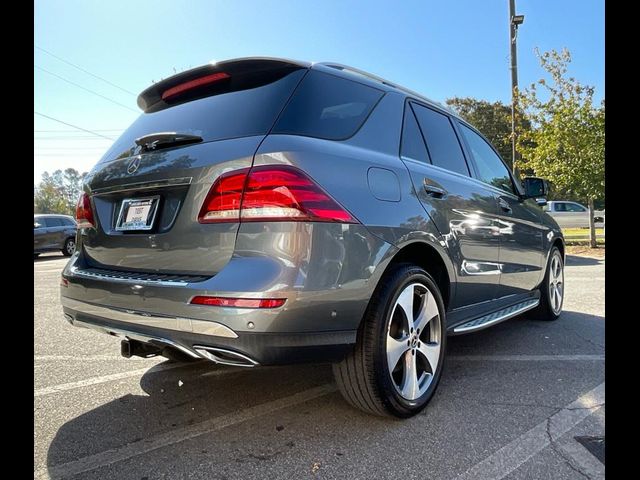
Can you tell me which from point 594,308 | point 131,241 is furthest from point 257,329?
point 594,308

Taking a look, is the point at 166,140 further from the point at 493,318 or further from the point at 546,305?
the point at 546,305

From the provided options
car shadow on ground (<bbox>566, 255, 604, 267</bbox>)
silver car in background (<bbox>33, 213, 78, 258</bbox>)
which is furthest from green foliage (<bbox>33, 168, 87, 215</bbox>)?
car shadow on ground (<bbox>566, 255, 604, 267</bbox>)

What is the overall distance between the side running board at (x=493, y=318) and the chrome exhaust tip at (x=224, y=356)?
151 centimetres

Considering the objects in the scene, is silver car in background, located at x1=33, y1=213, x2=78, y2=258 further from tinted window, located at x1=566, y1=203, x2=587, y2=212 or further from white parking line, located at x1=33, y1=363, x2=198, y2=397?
tinted window, located at x1=566, y1=203, x2=587, y2=212

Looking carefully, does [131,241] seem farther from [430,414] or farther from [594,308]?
[594,308]

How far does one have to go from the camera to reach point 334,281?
204 centimetres

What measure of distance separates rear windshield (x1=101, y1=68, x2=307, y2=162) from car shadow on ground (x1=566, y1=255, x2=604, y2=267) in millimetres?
9623

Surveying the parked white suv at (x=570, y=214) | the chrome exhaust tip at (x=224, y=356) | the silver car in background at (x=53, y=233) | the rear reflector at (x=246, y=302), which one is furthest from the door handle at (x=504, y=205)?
the parked white suv at (x=570, y=214)

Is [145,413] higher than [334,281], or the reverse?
[334,281]

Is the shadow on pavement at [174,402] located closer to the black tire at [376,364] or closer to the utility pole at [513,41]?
the black tire at [376,364]

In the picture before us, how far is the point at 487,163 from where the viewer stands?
400cm

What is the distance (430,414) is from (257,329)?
1200mm

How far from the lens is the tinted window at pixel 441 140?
3096 mm

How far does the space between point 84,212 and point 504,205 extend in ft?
10.1
